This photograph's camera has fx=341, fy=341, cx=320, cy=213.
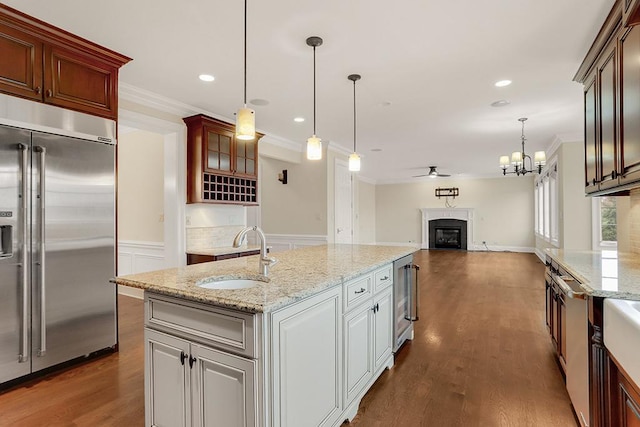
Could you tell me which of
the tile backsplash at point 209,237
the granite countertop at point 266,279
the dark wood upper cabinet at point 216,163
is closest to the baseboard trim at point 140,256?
the tile backsplash at point 209,237

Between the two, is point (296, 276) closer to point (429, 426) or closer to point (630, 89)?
point (429, 426)

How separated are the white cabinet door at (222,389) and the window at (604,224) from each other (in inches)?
239

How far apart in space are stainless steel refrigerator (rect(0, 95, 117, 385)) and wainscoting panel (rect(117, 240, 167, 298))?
1802 mm

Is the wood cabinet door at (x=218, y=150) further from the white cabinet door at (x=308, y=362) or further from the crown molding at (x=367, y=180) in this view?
the crown molding at (x=367, y=180)

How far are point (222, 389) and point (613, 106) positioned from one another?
2781mm

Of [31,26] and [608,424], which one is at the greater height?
[31,26]

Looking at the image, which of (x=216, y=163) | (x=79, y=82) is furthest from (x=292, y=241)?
(x=79, y=82)

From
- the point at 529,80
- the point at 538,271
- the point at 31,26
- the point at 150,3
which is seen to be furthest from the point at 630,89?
the point at 538,271

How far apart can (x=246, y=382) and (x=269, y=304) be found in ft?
1.16

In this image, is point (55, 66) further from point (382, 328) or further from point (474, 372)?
point (474, 372)

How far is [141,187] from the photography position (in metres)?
5.04

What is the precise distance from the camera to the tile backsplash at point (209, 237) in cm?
441

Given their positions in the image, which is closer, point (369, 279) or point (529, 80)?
point (369, 279)

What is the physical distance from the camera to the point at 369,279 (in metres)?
2.30
